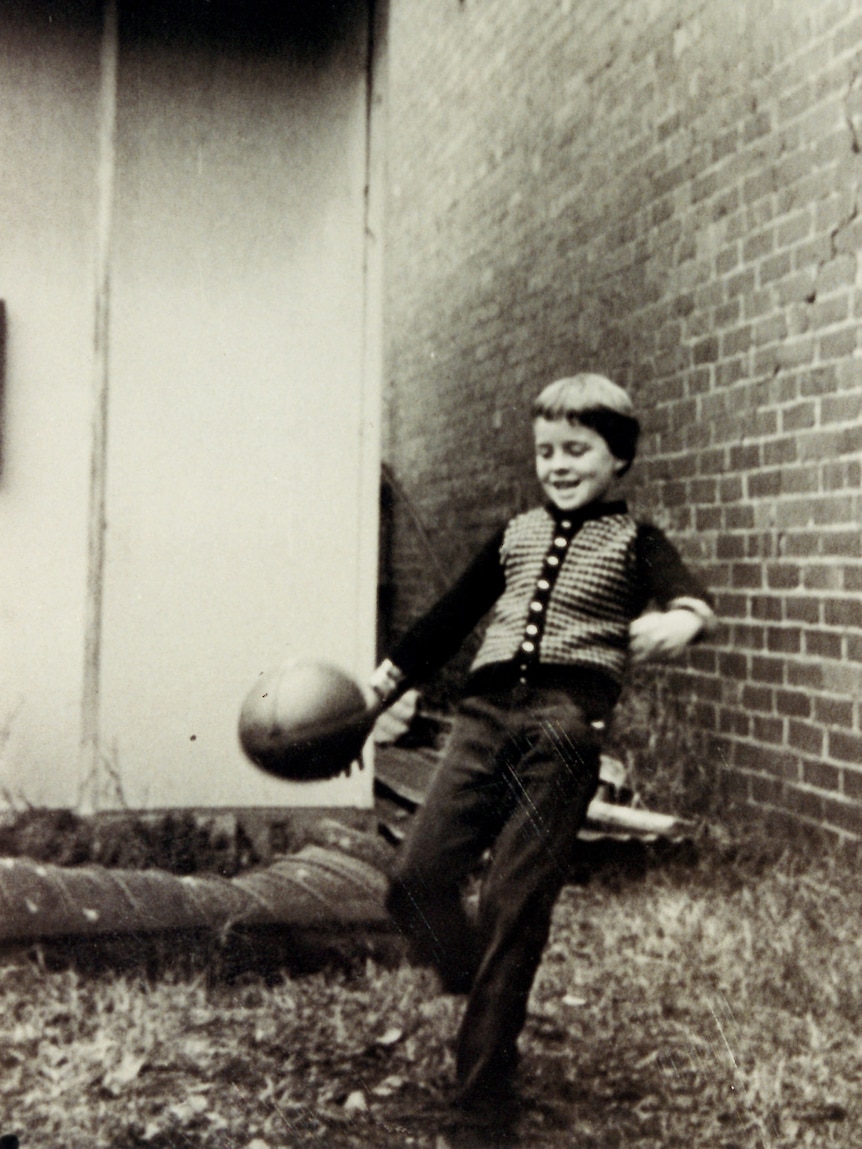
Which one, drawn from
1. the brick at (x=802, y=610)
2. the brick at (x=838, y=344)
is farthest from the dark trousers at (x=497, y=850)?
the brick at (x=838, y=344)

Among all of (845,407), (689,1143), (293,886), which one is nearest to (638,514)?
(845,407)

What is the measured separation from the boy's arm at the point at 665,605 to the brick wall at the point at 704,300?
40.9 inches

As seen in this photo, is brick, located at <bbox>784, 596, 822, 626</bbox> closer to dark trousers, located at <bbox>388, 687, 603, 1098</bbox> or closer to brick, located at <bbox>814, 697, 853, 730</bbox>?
brick, located at <bbox>814, 697, 853, 730</bbox>

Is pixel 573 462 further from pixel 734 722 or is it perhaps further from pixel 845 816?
pixel 734 722

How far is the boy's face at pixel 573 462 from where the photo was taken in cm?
261

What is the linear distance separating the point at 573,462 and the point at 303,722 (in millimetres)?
844

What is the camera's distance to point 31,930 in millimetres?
2939

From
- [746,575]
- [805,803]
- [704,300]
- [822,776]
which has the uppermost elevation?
[704,300]

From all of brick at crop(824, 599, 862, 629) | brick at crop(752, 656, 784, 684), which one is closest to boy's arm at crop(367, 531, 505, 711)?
brick at crop(824, 599, 862, 629)

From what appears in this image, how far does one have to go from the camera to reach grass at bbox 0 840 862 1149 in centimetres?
235

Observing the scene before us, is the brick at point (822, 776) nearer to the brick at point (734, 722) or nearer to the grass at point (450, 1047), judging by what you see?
the grass at point (450, 1047)

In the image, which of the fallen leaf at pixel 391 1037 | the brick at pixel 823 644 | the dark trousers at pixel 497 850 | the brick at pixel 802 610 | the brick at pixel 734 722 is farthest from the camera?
the brick at pixel 734 722

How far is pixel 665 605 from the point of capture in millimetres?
2566

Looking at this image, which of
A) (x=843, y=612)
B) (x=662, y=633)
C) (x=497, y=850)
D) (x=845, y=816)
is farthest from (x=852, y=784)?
(x=497, y=850)
